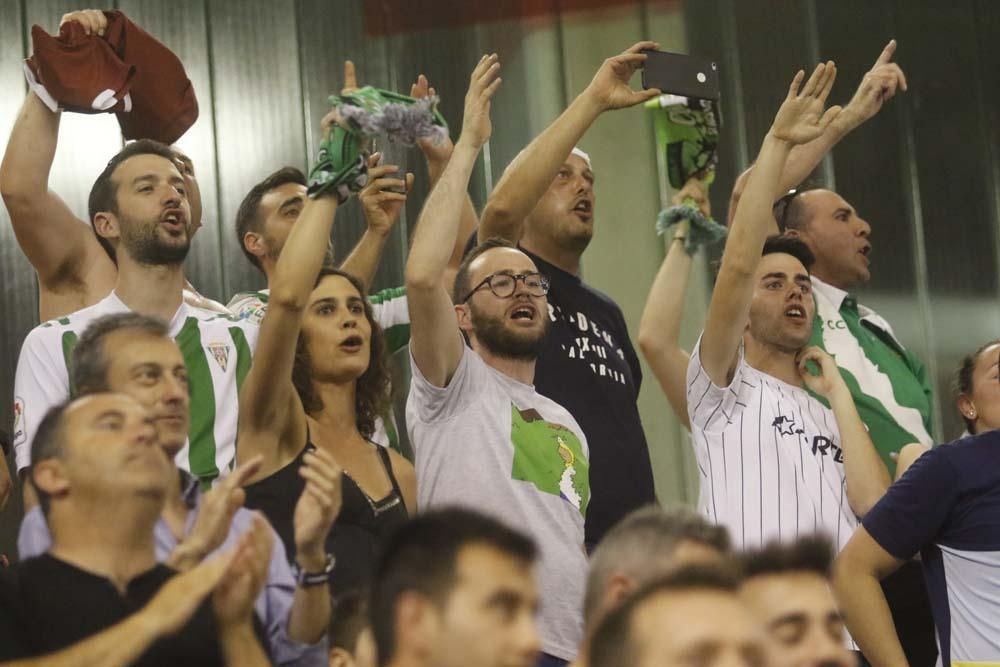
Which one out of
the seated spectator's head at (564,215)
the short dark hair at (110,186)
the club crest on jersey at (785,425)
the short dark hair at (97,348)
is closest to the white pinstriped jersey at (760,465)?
the club crest on jersey at (785,425)

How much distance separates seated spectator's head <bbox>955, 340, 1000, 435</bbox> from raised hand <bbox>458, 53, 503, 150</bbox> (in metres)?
1.15

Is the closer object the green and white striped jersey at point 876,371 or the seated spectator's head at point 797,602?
the seated spectator's head at point 797,602

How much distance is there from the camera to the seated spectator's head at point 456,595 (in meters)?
1.81

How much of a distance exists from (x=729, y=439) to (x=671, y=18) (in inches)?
85.9

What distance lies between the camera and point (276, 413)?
2.75 metres

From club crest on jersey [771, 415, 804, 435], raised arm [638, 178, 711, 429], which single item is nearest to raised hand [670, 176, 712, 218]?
raised arm [638, 178, 711, 429]

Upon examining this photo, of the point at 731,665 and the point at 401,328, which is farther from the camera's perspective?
the point at 401,328

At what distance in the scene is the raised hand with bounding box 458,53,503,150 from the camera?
9.98 ft

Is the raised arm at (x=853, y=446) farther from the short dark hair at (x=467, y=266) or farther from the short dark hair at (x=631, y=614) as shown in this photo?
the short dark hair at (x=631, y=614)

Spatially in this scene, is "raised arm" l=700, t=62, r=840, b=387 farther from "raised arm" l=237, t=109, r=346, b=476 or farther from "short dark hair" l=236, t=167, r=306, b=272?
"short dark hair" l=236, t=167, r=306, b=272

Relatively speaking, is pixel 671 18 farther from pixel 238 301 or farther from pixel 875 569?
pixel 875 569

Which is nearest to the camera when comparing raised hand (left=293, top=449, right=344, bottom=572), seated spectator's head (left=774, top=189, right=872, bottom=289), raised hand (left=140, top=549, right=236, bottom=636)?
raised hand (left=140, top=549, right=236, bottom=636)

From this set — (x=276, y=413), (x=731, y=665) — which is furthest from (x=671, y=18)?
(x=731, y=665)

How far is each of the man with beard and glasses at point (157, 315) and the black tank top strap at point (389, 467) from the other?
0.28 m
